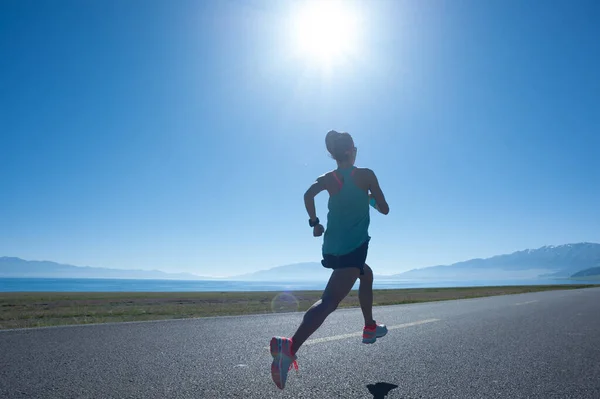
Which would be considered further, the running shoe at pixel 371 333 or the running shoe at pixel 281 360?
the running shoe at pixel 371 333

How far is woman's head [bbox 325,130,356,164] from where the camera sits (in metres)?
3.55

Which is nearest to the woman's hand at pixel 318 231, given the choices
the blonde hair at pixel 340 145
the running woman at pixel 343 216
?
the running woman at pixel 343 216

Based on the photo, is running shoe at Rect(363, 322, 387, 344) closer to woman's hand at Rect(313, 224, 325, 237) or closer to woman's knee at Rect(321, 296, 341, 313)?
woman's knee at Rect(321, 296, 341, 313)

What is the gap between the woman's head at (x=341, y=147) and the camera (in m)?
3.55

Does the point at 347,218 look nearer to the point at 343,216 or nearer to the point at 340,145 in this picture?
the point at 343,216

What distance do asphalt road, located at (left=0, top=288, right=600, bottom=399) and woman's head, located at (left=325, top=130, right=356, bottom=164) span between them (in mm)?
1938

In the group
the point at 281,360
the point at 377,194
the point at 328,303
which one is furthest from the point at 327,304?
the point at 377,194

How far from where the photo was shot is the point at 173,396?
2775mm

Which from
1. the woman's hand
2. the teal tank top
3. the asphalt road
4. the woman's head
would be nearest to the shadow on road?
the asphalt road

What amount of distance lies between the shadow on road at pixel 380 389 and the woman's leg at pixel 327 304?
0.62m

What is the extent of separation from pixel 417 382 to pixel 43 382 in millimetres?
3138

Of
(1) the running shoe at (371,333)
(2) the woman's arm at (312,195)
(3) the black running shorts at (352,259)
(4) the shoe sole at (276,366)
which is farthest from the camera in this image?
(1) the running shoe at (371,333)

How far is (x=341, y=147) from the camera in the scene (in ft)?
11.7

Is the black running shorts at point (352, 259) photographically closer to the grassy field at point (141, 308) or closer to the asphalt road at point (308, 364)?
the asphalt road at point (308, 364)
